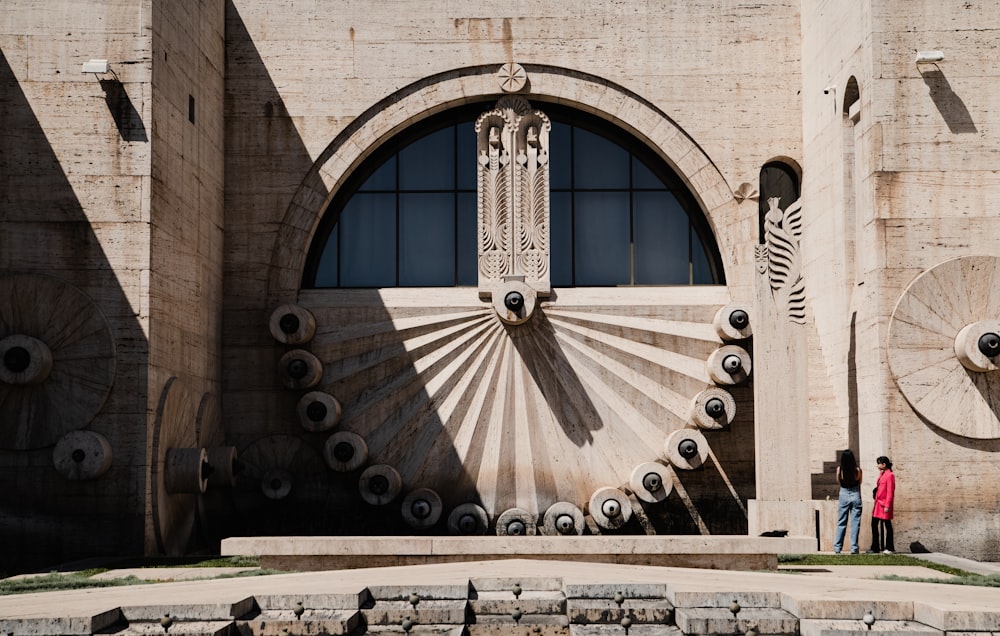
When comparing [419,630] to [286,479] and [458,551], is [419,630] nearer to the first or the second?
[458,551]

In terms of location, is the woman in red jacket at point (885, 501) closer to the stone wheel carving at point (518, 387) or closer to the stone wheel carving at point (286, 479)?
the stone wheel carving at point (518, 387)

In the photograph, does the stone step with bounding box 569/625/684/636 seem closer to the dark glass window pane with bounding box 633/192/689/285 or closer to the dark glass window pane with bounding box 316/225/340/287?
the dark glass window pane with bounding box 633/192/689/285

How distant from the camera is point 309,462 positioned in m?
17.7

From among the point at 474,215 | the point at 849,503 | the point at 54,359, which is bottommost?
the point at 849,503

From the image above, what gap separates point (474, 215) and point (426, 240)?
0.73 m

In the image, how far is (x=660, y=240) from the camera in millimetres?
18547

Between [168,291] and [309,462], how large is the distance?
10.9 ft

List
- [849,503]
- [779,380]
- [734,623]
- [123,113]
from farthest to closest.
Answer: [779,380] → [123,113] → [849,503] → [734,623]

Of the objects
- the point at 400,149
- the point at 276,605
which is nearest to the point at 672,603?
the point at 276,605

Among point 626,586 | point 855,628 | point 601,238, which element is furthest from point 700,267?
point 855,628

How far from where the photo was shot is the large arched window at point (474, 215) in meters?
18.5

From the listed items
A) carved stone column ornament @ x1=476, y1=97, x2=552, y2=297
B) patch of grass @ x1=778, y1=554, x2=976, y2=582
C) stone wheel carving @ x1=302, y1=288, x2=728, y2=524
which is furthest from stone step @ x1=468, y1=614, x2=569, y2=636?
carved stone column ornament @ x1=476, y1=97, x2=552, y2=297

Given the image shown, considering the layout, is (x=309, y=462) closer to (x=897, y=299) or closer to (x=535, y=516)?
(x=535, y=516)

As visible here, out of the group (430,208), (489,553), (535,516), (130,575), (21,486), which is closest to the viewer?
(130,575)
